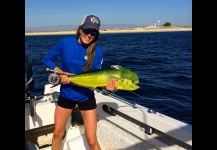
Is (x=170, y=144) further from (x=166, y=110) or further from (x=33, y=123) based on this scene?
(x=166, y=110)

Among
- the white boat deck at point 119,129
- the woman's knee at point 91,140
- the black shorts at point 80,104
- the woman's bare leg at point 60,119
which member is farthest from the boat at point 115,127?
the woman's knee at point 91,140

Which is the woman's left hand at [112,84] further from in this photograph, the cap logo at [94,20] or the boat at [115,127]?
the boat at [115,127]

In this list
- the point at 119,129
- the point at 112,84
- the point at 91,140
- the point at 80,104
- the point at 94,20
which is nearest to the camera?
the point at 112,84

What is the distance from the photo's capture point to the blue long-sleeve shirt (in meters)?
3.07

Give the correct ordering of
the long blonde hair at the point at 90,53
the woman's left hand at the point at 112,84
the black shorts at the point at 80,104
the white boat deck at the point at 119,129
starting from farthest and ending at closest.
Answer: the white boat deck at the point at 119,129 < the black shorts at the point at 80,104 < the long blonde hair at the point at 90,53 < the woman's left hand at the point at 112,84

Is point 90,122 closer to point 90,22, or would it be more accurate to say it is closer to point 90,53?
point 90,53

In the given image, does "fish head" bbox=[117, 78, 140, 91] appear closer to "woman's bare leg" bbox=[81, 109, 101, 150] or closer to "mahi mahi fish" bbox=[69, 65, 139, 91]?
"mahi mahi fish" bbox=[69, 65, 139, 91]

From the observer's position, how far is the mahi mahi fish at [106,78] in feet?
9.34

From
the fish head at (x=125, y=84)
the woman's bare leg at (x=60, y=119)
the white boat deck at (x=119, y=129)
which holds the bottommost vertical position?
the white boat deck at (x=119, y=129)

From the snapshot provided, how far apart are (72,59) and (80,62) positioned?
0.10 m

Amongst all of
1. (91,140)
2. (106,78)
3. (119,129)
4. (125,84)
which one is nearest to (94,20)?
(106,78)

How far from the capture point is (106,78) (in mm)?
2875
